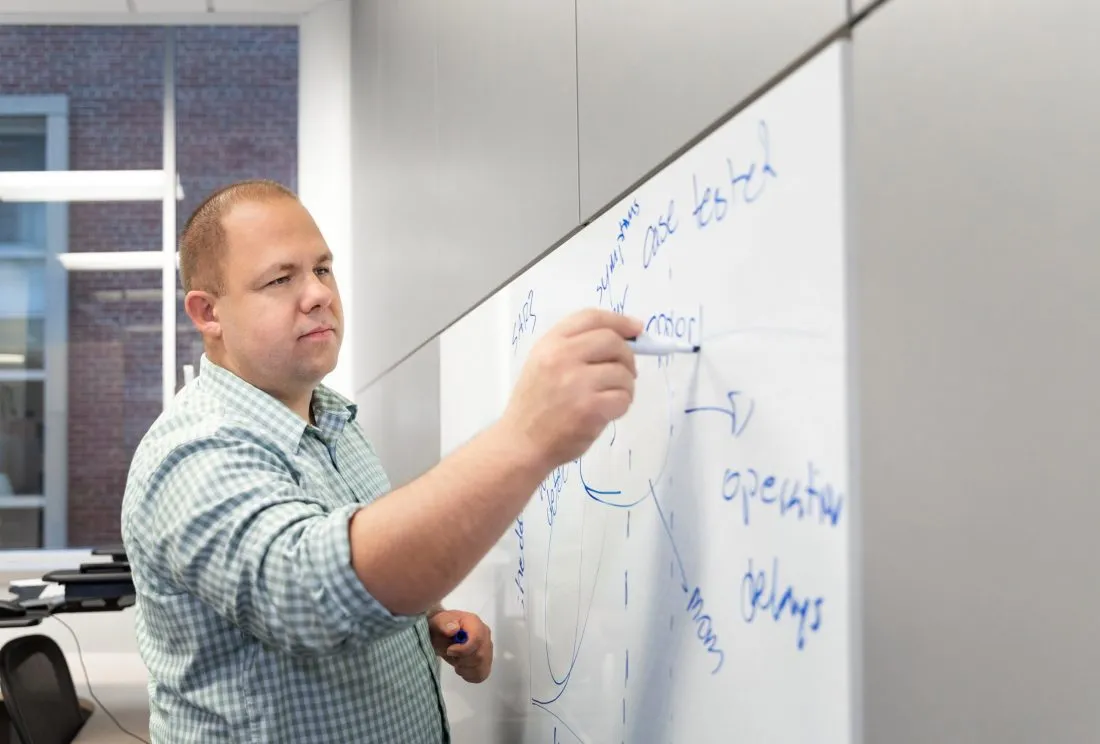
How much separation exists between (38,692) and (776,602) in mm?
2730

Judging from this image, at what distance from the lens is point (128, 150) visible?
184 inches

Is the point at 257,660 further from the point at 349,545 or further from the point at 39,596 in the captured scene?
the point at 39,596

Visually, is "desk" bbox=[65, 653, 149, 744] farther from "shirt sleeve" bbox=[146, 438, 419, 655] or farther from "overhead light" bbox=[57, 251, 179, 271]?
"shirt sleeve" bbox=[146, 438, 419, 655]

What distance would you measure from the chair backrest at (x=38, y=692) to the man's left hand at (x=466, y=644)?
1543 millimetres

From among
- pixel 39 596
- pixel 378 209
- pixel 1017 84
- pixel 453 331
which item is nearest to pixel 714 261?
pixel 1017 84

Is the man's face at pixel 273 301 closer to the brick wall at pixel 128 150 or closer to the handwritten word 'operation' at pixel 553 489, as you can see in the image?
the handwritten word 'operation' at pixel 553 489

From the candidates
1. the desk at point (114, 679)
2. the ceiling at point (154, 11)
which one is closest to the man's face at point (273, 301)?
the desk at point (114, 679)

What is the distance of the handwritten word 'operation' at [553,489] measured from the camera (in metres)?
1.10

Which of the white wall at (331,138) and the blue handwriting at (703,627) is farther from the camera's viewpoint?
the white wall at (331,138)

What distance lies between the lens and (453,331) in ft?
5.60

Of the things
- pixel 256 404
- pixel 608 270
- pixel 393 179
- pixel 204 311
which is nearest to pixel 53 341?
pixel 393 179

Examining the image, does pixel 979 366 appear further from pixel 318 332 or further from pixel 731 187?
pixel 318 332

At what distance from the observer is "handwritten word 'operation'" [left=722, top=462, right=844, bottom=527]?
21.8 inches

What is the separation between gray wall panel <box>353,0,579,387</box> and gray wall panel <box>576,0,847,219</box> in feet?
0.24
